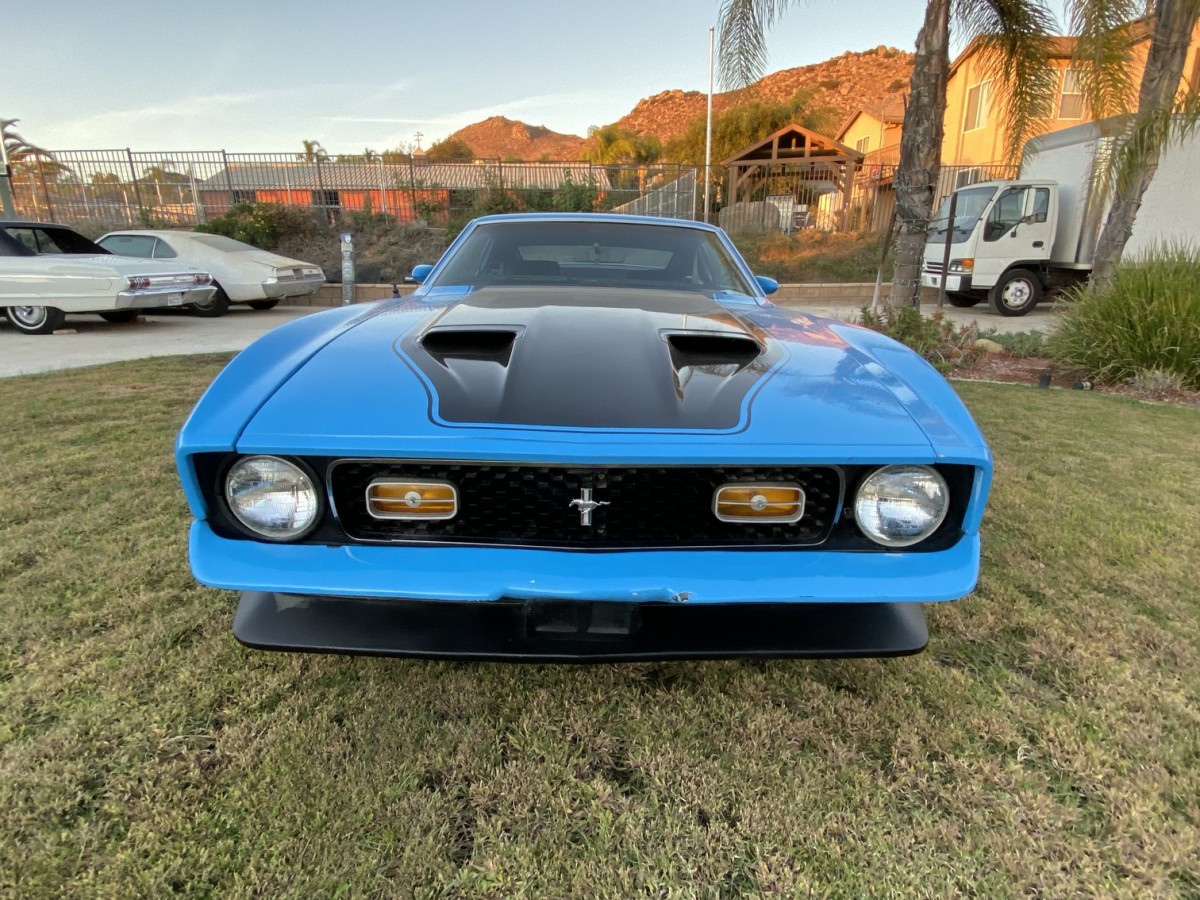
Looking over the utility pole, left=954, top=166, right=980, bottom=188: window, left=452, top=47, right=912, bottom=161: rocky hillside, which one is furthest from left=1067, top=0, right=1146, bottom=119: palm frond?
left=452, top=47, right=912, bottom=161: rocky hillside

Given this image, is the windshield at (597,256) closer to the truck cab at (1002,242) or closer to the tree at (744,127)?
the truck cab at (1002,242)

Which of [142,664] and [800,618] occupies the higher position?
[800,618]

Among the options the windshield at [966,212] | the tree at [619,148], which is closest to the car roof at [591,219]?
the windshield at [966,212]

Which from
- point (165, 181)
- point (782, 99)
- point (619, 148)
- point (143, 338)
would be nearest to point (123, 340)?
point (143, 338)

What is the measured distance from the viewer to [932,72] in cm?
566

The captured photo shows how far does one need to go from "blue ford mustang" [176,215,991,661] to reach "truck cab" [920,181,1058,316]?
9691 millimetres

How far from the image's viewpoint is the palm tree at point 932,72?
5664mm

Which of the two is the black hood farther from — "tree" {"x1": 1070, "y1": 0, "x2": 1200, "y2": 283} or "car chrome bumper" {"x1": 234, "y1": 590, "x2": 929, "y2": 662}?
"tree" {"x1": 1070, "y1": 0, "x2": 1200, "y2": 283}

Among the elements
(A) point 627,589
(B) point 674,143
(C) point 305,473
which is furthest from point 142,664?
(B) point 674,143

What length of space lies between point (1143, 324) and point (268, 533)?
7.00m

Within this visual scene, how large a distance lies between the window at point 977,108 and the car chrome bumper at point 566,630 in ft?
80.8

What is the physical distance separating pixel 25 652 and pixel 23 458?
2.14m

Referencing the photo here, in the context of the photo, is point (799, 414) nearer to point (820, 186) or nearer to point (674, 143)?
point (820, 186)

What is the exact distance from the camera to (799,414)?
4.52 feet
